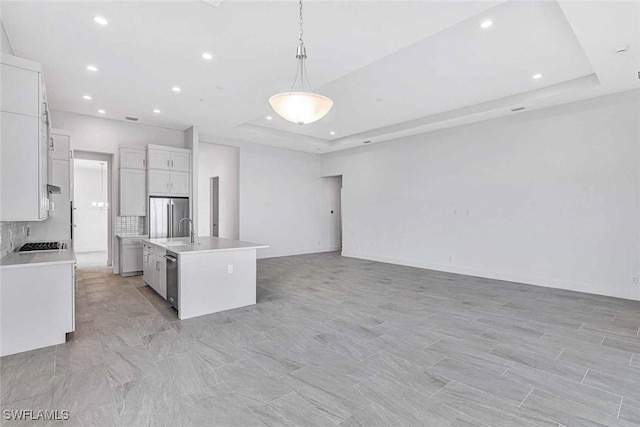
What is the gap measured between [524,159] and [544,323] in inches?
134

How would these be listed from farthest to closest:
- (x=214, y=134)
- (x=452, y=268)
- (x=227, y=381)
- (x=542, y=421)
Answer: (x=214, y=134) < (x=452, y=268) < (x=227, y=381) < (x=542, y=421)

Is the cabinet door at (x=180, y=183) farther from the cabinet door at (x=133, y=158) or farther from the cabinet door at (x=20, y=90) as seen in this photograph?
the cabinet door at (x=20, y=90)

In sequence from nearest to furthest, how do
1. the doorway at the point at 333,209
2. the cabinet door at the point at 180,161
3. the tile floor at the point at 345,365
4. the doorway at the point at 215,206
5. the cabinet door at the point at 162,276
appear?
the tile floor at the point at 345,365
the cabinet door at the point at 162,276
the cabinet door at the point at 180,161
the doorway at the point at 215,206
the doorway at the point at 333,209

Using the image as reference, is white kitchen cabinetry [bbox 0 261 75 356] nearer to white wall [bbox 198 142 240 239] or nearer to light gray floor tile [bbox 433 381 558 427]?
light gray floor tile [bbox 433 381 558 427]

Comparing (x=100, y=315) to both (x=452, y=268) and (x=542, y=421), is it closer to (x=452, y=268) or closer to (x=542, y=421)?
(x=542, y=421)

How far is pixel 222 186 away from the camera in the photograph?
934 centimetres

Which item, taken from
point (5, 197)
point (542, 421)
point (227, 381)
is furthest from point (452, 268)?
point (5, 197)

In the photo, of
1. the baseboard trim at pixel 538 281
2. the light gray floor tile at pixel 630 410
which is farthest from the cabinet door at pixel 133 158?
the light gray floor tile at pixel 630 410

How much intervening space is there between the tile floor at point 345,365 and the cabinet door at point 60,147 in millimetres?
2418

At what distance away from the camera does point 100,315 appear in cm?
411

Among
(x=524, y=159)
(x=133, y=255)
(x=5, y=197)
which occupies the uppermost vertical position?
(x=524, y=159)

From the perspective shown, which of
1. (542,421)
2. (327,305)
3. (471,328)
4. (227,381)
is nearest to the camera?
(542,421)

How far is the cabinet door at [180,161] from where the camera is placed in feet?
22.3

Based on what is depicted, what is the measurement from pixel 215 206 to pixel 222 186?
2.30ft
